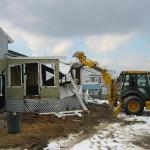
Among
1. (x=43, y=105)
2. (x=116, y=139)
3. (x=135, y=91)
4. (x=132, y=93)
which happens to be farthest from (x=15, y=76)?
(x=116, y=139)

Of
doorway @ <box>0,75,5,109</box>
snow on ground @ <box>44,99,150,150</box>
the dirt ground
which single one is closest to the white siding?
doorway @ <box>0,75,5,109</box>

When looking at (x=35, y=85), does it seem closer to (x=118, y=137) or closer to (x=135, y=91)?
(x=135, y=91)

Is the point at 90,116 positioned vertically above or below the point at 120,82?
below

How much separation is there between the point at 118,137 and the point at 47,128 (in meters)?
3.37

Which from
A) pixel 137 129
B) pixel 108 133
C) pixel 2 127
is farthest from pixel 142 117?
pixel 2 127

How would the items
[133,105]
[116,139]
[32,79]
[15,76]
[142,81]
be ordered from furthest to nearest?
[32,79] → [15,76] → [142,81] → [133,105] → [116,139]

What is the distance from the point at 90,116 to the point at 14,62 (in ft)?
18.6

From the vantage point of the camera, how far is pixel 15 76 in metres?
26.8

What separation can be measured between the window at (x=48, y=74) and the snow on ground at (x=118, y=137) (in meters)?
6.12

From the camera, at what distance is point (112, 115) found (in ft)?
80.5

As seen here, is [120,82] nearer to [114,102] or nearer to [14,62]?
[114,102]

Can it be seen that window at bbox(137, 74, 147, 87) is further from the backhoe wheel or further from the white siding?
the white siding

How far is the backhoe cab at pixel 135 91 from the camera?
24.9m

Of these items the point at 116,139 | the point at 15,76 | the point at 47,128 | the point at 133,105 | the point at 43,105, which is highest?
the point at 15,76
